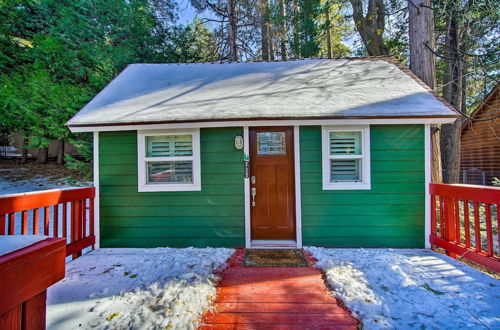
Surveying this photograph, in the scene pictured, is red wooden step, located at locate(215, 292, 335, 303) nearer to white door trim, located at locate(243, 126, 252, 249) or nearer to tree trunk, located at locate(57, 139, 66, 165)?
white door trim, located at locate(243, 126, 252, 249)

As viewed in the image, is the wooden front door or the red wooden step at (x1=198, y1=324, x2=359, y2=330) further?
the wooden front door

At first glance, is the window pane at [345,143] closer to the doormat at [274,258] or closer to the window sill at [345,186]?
the window sill at [345,186]

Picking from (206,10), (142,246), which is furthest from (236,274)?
(206,10)

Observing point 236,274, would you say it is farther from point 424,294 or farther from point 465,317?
point 465,317

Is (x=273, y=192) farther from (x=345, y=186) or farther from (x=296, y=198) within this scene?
(x=345, y=186)

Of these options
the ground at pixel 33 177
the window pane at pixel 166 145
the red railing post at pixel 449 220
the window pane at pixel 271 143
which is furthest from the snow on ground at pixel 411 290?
the ground at pixel 33 177

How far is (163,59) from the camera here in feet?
31.6

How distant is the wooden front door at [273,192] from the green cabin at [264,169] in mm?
17

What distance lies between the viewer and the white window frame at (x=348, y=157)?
382 centimetres

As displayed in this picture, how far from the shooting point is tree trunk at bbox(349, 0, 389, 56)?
315 inches

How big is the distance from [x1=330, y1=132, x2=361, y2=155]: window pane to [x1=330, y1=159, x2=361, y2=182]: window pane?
152 mm

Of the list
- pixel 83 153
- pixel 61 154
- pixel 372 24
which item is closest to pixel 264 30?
pixel 372 24

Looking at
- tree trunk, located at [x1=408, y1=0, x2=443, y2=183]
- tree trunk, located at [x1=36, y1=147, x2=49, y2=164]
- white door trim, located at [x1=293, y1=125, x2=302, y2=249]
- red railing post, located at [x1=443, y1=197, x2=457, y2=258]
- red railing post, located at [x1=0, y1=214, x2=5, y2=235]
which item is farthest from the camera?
tree trunk, located at [x1=36, y1=147, x2=49, y2=164]

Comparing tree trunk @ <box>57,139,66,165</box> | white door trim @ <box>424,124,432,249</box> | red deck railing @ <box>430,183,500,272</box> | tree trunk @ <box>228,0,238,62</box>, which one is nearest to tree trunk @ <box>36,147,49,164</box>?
tree trunk @ <box>57,139,66,165</box>
